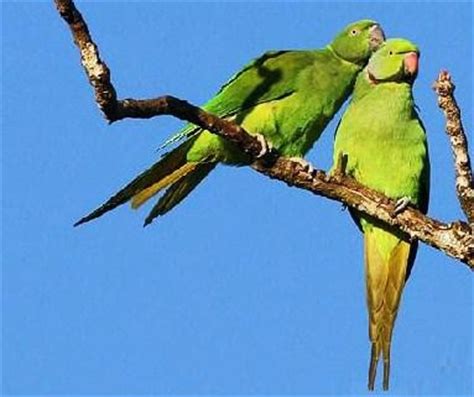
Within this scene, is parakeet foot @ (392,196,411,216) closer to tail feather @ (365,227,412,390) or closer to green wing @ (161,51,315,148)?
tail feather @ (365,227,412,390)

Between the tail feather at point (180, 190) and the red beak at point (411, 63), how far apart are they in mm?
1029

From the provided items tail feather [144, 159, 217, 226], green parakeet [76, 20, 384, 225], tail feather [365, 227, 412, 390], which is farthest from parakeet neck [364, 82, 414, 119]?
tail feather [144, 159, 217, 226]

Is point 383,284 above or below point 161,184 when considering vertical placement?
below

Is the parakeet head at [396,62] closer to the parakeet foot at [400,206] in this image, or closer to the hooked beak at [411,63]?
the hooked beak at [411,63]

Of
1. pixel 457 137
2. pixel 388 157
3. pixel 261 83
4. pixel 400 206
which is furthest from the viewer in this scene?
pixel 261 83

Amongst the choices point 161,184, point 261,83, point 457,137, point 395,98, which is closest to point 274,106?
point 261,83

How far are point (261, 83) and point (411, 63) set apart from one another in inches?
30.1

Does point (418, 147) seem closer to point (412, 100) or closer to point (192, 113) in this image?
point (412, 100)

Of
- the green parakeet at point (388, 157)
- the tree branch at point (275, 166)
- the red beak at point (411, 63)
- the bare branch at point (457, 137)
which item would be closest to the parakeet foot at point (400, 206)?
the tree branch at point (275, 166)

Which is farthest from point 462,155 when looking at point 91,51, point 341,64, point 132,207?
point 341,64

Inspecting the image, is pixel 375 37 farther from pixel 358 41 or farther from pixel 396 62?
pixel 396 62

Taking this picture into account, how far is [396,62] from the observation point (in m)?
4.68

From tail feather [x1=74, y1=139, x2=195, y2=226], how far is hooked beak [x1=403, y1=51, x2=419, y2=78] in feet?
3.56

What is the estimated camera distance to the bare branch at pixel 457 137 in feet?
10.3
